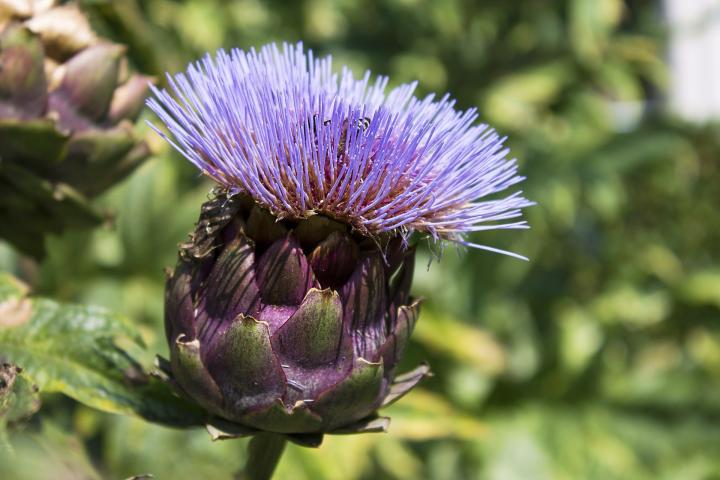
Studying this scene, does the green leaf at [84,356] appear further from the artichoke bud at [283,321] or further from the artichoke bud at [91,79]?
the artichoke bud at [91,79]

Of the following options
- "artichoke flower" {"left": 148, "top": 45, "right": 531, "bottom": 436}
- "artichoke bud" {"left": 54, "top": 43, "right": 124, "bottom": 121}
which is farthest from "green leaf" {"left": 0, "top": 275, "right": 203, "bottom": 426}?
"artichoke bud" {"left": 54, "top": 43, "right": 124, "bottom": 121}

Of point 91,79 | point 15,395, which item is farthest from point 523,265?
point 15,395

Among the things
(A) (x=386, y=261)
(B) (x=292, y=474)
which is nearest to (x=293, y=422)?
(A) (x=386, y=261)

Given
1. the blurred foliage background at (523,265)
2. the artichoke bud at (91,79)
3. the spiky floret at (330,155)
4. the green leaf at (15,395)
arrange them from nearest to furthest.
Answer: the green leaf at (15,395)
the spiky floret at (330,155)
the artichoke bud at (91,79)
the blurred foliage background at (523,265)

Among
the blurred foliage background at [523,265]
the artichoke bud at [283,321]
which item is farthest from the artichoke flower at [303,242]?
the blurred foliage background at [523,265]

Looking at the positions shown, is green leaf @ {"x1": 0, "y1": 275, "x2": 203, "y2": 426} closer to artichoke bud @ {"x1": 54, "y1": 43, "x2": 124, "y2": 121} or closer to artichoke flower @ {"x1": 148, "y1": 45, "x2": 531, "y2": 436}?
artichoke flower @ {"x1": 148, "y1": 45, "x2": 531, "y2": 436}

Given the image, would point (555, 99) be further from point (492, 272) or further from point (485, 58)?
point (492, 272)

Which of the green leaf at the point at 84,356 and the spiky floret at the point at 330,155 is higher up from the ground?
the spiky floret at the point at 330,155
